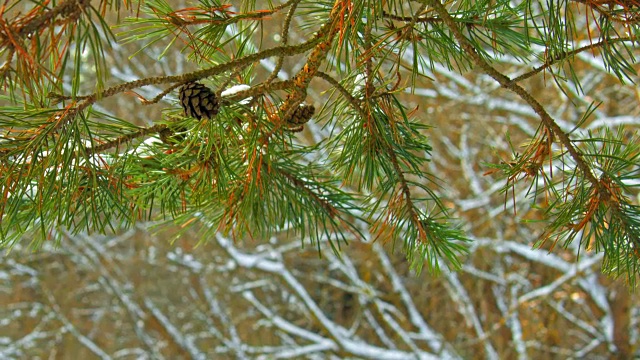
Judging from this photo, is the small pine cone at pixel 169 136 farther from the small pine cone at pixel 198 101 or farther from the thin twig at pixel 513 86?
the thin twig at pixel 513 86

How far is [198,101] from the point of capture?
0.43 m

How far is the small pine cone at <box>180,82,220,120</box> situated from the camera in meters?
0.43

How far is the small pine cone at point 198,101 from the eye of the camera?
0.43m

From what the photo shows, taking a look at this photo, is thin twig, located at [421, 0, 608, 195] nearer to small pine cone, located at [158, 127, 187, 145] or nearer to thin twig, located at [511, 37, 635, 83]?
thin twig, located at [511, 37, 635, 83]

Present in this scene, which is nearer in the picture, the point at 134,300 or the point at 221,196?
the point at 221,196

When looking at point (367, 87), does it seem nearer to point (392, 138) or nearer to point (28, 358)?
point (392, 138)

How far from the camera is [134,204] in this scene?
1.80ft

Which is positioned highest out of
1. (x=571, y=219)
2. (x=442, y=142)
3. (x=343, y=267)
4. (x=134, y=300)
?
(x=442, y=142)

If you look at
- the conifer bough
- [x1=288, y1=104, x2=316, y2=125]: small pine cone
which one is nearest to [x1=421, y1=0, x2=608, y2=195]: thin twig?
the conifer bough

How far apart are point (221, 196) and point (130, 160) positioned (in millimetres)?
74

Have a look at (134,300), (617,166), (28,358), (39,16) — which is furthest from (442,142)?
(39,16)

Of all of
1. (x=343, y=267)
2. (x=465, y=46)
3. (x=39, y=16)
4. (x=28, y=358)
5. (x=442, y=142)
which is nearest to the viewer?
(x=39, y=16)

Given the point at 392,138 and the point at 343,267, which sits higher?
the point at 343,267

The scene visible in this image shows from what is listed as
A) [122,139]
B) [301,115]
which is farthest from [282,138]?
[122,139]
